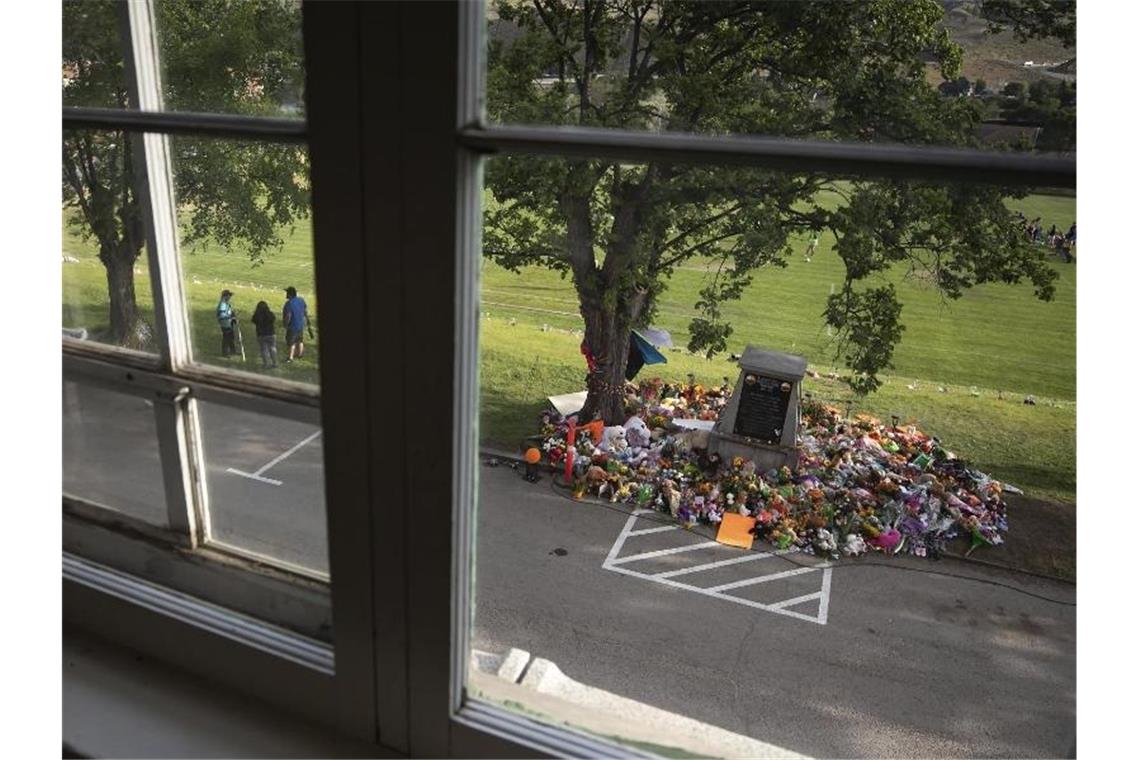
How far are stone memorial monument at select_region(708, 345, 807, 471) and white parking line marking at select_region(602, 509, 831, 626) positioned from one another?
2.07 ft

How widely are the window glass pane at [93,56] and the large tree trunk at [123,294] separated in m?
0.09

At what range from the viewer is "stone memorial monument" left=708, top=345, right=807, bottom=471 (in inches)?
195

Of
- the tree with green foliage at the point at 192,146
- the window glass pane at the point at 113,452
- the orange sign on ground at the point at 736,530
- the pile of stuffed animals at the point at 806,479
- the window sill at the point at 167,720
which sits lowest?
the orange sign on ground at the point at 736,530

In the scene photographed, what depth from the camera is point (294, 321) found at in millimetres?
455

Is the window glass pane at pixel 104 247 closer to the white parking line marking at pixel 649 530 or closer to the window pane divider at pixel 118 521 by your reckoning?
the window pane divider at pixel 118 521

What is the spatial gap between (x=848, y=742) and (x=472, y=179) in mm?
3639

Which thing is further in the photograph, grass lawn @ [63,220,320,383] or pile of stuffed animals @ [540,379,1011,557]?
pile of stuffed animals @ [540,379,1011,557]

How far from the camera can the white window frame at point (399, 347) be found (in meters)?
0.34

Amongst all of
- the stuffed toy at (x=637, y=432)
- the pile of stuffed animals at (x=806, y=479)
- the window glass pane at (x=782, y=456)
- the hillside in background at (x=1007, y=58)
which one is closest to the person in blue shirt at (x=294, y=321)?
the hillside in background at (x=1007, y=58)

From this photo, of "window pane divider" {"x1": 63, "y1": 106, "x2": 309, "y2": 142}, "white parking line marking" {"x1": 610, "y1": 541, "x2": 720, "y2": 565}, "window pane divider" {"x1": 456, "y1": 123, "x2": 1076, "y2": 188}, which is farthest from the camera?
"white parking line marking" {"x1": 610, "y1": 541, "x2": 720, "y2": 565}

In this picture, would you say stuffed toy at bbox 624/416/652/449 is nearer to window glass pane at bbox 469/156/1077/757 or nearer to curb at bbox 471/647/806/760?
window glass pane at bbox 469/156/1077/757

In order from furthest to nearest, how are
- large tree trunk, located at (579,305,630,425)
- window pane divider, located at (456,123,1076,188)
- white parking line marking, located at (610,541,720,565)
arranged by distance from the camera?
large tree trunk, located at (579,305,630,425)
white parking line marking, located at (610,541,720,565)
window pane divider, located at (456,123,1076,188)

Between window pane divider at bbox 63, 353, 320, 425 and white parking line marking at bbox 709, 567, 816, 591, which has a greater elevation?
window pane divider at bbox 63, 353, 320, 425

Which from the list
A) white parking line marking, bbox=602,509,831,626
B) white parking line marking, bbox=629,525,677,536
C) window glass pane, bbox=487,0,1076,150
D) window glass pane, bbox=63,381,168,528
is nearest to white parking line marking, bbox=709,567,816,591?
white parking line marking, bbox=602,509,831,626
